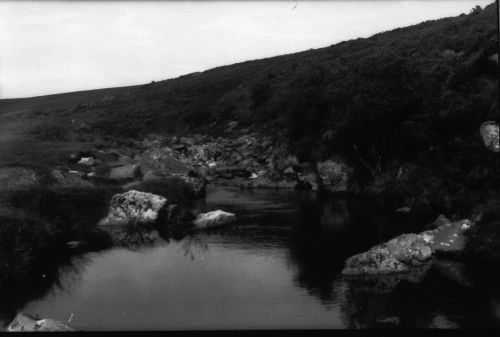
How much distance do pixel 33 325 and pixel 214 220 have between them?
1602 cm

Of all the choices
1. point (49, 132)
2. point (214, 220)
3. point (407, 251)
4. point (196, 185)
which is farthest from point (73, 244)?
point (49, 132)

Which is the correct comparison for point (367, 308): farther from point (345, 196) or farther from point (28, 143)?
point (28, 143)

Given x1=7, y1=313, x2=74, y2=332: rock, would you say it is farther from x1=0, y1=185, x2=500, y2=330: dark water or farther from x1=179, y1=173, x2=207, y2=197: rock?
x1=179, y1=173, x2=207, y2=197: rock

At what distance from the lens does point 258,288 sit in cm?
1880

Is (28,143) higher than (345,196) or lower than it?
higher

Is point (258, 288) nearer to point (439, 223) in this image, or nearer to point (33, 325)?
point (33, 325)

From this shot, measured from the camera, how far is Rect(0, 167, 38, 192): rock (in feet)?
107

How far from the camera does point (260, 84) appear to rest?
69.9 meters

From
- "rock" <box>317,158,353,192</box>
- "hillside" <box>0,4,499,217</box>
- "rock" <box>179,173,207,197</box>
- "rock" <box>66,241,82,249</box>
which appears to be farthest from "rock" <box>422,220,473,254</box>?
"rock" <box>179,173,207,197</box>

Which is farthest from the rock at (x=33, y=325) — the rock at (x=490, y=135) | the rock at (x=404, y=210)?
the rock at (x=490, y=135)

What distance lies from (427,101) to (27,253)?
26240 millimetres

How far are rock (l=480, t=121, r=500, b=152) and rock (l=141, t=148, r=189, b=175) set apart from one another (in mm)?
24441

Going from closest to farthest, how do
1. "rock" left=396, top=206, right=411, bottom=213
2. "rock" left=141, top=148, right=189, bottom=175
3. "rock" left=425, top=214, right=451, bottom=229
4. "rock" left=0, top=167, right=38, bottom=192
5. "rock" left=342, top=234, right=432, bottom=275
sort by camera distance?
"rock" left=342, top=234, right=432, bottom=275 < "rock" left=425, top=214, right=451, bottom=229 < "rock" left=396, top=206, right=411, bottom=213 < "rock" left=0, top=167, right=38, bottom=192 < "rock" left=141, top=148, right=189, bottom=175

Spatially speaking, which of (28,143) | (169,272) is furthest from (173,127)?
(169,272)
